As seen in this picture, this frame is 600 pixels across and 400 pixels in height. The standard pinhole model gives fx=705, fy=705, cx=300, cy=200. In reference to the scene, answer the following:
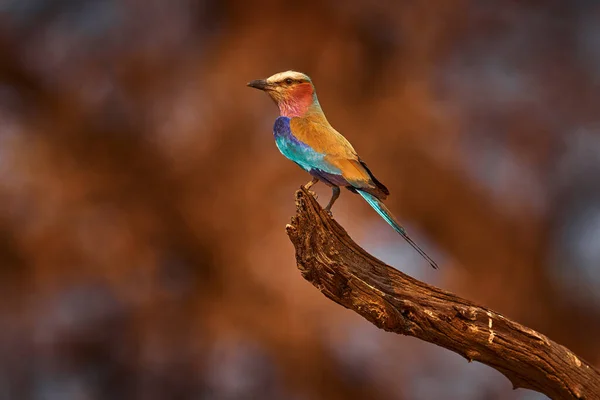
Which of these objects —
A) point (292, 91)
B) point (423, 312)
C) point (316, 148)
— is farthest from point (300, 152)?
point (423, 312)

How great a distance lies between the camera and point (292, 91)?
239cm

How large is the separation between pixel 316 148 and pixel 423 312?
2.09 feet

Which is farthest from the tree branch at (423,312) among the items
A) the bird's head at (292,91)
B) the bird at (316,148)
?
the bird's head at (292,91)

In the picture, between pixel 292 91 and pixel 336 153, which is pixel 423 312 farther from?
pixel 292 91

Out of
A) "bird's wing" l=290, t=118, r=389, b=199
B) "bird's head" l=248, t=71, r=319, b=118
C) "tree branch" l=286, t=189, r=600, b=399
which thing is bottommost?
"tree branch" l=286, t=189, r=600, b=399

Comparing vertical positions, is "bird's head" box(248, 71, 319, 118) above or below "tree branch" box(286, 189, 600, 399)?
above

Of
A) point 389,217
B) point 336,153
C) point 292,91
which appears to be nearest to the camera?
point 389,217

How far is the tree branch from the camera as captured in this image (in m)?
2.15

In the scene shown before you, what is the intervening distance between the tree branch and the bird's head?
392 mm

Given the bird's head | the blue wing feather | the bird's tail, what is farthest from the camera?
the bird's head

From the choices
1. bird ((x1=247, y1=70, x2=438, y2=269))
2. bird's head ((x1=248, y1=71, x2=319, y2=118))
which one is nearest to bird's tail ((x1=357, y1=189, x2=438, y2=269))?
bird ((x1=247, y1=70, x2=438, y2=269))

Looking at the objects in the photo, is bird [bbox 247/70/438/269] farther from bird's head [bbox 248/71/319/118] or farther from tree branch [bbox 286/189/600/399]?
tree branch [bbox 286/189/600/399]

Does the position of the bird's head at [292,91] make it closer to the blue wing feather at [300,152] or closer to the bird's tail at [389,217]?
the blue wing feather at [300,152]

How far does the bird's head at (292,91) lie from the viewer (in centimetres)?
238
